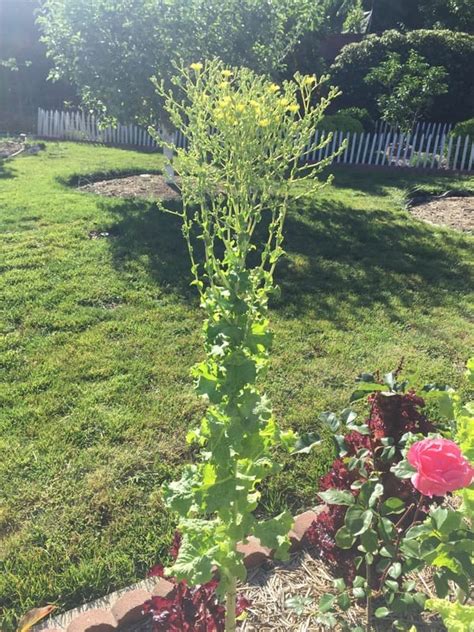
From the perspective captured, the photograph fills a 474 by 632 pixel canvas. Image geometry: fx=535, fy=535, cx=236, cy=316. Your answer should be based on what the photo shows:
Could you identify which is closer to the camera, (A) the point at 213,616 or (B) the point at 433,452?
(B) the point at 433,452

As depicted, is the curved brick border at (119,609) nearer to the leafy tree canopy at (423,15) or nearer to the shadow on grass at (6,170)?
the shadow on grass at (6,170)

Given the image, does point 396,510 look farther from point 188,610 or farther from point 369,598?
point 188,610

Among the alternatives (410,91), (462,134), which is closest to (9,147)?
(410,91)

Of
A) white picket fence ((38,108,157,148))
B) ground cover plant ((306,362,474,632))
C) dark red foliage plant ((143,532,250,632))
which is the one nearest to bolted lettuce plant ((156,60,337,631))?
dark red foliage plant ((143,532,250,632))

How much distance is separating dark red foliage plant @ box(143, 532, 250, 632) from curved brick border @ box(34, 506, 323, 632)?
15cm

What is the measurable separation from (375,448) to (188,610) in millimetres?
892

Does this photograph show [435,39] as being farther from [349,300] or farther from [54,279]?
[54,279]

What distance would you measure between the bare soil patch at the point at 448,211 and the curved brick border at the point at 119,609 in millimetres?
6247

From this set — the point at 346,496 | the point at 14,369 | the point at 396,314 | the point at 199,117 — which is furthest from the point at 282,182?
the point at 396,314

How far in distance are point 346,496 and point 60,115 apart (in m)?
16.5

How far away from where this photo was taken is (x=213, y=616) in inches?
73.4

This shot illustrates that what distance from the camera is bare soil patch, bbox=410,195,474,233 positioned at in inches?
300

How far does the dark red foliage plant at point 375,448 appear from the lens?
201 cm

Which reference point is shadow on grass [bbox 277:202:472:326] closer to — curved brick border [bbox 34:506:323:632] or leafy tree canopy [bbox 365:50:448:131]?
curved brick border [bbox 34:506:323:632]
